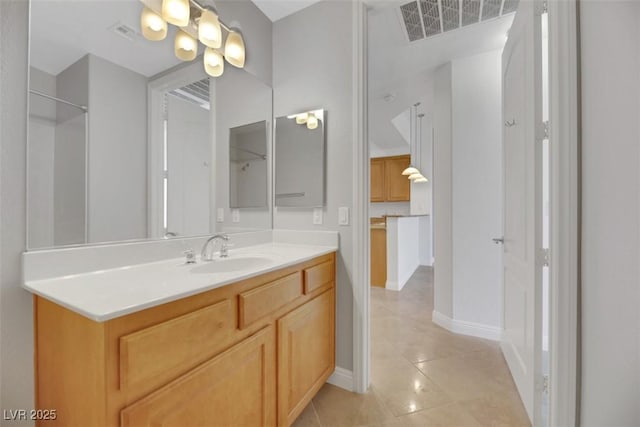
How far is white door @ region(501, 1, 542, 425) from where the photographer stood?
1.27 m

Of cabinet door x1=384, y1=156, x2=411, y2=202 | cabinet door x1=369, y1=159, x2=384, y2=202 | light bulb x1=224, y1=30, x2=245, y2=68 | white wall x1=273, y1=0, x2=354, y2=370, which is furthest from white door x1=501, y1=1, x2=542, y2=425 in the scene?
cabinet door x1=369, y1=159, x2=384, y2=202

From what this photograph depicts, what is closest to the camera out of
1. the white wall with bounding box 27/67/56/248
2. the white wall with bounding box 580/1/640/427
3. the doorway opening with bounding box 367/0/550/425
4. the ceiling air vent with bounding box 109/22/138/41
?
the white wall with bounding box 580/1/640/427

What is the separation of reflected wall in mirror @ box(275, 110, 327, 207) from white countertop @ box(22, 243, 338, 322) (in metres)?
0.72

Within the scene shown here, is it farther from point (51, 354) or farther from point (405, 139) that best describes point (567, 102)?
point (405, 139)

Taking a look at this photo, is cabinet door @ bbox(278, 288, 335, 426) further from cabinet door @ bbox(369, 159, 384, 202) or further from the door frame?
cabinet door @ bbox(369, 159, 384, 202)

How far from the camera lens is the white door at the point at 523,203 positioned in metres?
1.27

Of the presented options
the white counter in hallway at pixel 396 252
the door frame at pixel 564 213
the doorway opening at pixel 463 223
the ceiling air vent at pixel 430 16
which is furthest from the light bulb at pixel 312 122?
the white counter in hallway at pixel 396 252

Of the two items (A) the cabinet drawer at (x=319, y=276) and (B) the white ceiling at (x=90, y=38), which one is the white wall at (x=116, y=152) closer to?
(B) the white ceiling at (x=90, y=38)

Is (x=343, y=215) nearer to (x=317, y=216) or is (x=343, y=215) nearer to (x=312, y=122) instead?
(x=317, y=216)

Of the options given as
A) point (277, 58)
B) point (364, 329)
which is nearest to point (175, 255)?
point (364, 329)

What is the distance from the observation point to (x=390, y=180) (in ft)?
19.7

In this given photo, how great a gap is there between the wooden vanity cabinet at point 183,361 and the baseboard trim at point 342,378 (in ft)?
1.37

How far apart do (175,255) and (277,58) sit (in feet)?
5.23

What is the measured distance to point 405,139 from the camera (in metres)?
5.38
